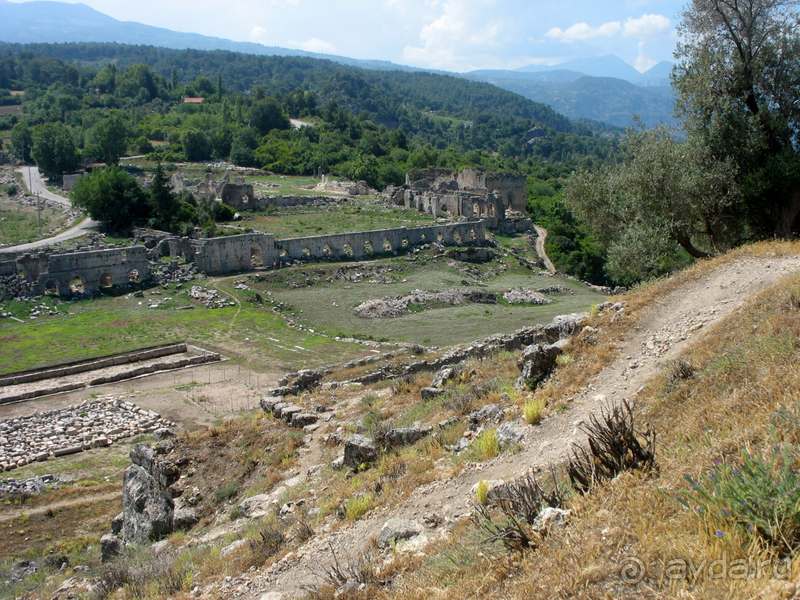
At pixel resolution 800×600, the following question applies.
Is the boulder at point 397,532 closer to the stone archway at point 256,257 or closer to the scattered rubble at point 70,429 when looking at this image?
the scattered rubble at point 70,429

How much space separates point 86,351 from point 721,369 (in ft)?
75.8

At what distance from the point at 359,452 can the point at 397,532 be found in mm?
3491

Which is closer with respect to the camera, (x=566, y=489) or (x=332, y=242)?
(x=566, y=489)

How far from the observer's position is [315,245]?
36.7 meters

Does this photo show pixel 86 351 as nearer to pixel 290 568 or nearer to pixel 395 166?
pixel 290 568

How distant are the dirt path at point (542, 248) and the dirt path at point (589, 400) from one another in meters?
31.5

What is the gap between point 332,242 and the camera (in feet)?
122

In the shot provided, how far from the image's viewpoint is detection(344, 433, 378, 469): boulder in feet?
33.2

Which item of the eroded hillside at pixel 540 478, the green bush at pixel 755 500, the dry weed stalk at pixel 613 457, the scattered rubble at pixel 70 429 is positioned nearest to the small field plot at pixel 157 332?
the scattered rubble at pixel 70 429

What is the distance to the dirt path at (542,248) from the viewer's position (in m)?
44.8

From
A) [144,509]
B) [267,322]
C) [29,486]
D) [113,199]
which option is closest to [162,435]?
[29,486]

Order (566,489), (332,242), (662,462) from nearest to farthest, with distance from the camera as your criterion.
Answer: (662,462), (566,489), (332,242)

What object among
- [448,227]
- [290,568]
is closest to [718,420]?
[290,568]

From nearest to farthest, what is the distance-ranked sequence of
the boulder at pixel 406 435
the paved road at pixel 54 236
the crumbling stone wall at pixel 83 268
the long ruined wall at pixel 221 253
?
1. the boulder at pixel 406 435
2. the crumbling stone wall at pixel 83 268
3. the long ruined wall at pixel 221 253
4. the paved road at pixel 54 236
